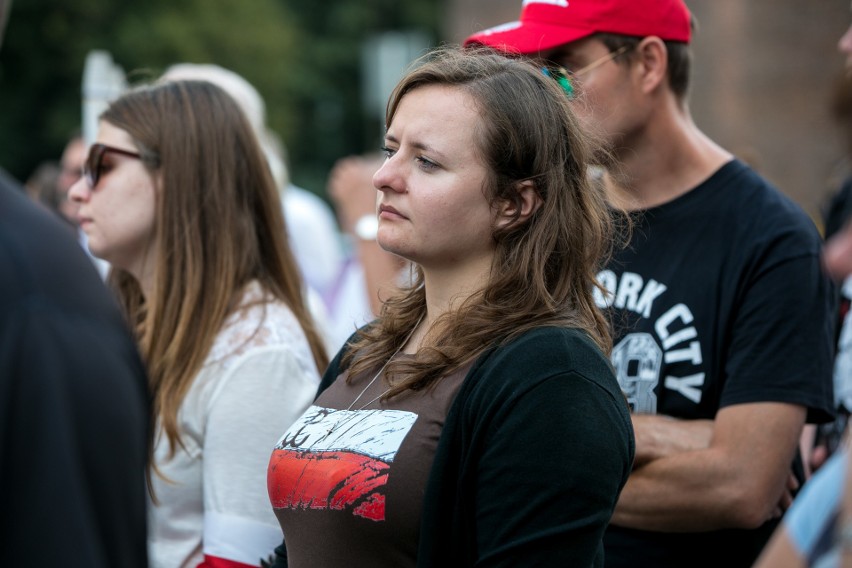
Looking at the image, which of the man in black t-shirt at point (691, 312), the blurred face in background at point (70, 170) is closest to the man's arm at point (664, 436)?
the man in black t-shirt at point (691, 312)

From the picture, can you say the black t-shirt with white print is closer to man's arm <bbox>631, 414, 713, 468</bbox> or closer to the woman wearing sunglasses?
man's arm <bbox>631, 414, 713, 468</bbox>

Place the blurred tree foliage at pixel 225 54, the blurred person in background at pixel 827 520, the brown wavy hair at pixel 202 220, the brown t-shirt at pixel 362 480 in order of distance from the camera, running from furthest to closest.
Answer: the blurred tree foliage at pixel 225 54
the brown wavy hair at pixel 202 220
the brown t-shirt at pixel 362 480
the blurred person in background at pixel 827 520

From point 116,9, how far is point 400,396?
87.5 feet

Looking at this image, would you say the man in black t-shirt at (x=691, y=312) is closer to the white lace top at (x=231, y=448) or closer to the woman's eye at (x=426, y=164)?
the woman's eye at (x=426, y=164)

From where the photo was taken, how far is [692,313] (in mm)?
2857

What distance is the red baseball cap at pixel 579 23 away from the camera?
121 inches

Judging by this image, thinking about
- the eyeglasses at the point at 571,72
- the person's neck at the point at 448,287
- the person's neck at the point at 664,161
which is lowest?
the person's neck at the point at 448,287

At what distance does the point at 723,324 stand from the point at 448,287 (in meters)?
0.79

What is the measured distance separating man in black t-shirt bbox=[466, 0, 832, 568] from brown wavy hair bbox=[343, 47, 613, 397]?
0.20 m

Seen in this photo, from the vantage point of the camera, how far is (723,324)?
9.28 ft

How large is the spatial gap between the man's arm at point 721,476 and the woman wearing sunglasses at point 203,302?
0.95m

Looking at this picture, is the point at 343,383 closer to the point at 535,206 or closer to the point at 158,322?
the point at 535,206

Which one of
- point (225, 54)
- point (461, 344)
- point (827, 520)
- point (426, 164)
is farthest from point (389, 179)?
point (225, 54)

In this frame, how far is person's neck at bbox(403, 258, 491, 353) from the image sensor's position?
240cm
